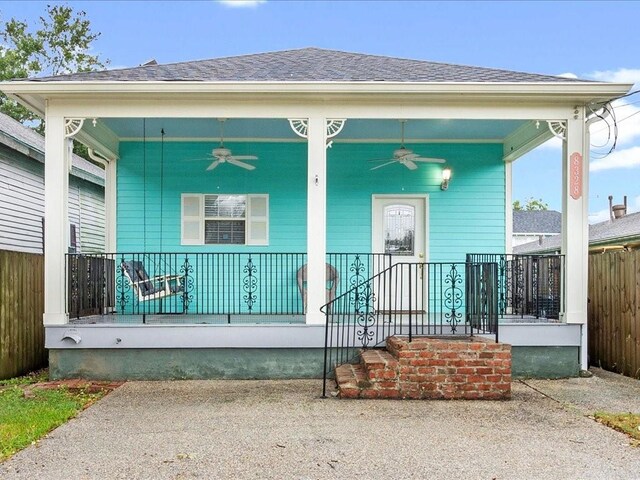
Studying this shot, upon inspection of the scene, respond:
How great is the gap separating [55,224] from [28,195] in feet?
16.0

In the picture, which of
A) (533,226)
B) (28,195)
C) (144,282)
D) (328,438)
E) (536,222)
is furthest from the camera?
(536,222)

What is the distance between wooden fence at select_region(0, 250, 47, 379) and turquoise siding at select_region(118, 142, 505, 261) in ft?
5.39

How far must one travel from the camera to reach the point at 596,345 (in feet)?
24.6

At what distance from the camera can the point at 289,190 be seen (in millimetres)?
8867

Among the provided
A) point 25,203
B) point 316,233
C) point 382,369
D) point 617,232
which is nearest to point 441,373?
point 382,369

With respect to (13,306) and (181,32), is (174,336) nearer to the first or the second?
(13,306)

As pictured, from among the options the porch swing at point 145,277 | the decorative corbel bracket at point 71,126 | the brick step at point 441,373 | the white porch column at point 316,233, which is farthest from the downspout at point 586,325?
the decorative corbel bracket at point 71,126

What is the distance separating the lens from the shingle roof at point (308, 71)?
6719mm

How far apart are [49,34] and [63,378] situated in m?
22.0

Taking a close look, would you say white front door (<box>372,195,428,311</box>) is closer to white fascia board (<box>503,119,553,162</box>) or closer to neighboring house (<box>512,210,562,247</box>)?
white fascia board (<box>503,119,553,162</box>)

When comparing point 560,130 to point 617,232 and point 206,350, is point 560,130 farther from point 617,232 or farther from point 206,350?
point 617,232

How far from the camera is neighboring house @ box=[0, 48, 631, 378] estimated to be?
21.4ft

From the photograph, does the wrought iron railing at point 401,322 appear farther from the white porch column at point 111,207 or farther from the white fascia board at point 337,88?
the white porch column at point 111,207

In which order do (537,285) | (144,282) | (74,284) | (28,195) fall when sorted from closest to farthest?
1. (74,284)
2. (537,285)
3. (144,282)
4. (28,195)
